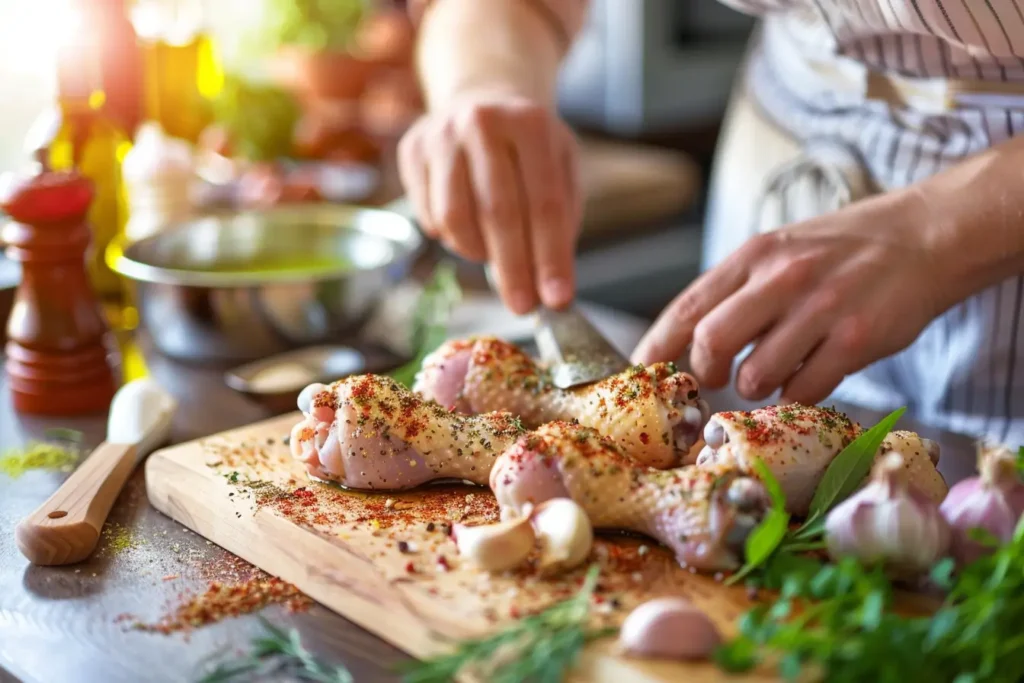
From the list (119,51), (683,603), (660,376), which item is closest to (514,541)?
(683,603)

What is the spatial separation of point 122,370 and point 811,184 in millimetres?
1091

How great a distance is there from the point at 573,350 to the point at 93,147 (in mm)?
1029

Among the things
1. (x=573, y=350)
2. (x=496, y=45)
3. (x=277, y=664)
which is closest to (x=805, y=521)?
(x=573, y=350)

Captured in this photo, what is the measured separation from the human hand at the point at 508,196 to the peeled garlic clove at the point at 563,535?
512 mm

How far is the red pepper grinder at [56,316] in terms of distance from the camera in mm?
1470

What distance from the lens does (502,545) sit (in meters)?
0.91

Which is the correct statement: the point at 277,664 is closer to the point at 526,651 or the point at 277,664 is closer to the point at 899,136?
the point at 526,651

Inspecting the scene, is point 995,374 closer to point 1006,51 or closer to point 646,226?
point 1006,51

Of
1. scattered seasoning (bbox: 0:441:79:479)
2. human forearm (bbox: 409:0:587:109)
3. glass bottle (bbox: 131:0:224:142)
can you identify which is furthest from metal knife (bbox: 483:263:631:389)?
glass bottle (bbox: 131:0:224:142)

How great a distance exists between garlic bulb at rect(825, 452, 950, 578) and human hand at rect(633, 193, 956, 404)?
34 cm

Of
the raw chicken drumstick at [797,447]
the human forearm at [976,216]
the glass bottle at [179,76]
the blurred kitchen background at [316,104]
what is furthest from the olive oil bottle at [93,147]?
the human forearm at [976,216]

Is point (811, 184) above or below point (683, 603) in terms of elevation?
above

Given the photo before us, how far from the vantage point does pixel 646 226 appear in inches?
130

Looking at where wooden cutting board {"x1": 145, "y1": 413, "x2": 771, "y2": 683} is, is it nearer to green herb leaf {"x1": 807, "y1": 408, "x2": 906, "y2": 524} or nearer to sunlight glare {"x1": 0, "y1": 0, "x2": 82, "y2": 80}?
green herb leaf {"x1": 807, "y1": 408, "x2": 906, "y2": 524}
